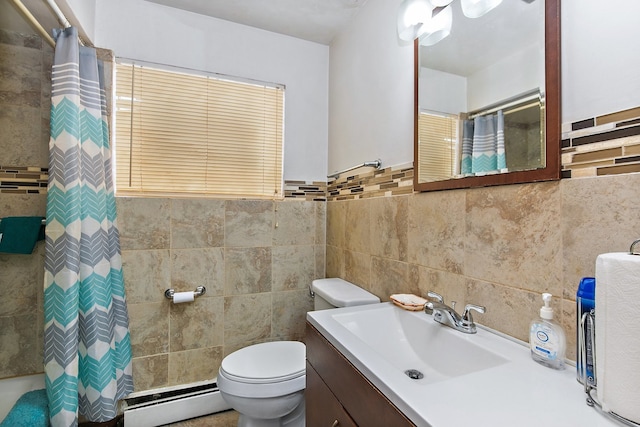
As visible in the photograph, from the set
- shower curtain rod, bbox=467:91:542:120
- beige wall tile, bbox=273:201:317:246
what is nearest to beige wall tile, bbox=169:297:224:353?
beige wall tile, bbox=273:201:317:246

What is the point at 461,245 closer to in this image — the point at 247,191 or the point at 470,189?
the point at 470,189

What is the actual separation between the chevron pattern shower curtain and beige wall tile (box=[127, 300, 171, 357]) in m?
0.08

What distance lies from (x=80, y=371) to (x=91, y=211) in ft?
2.57

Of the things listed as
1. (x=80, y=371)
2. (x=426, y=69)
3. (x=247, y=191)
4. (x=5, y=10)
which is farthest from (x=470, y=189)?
(x=5, y=10)

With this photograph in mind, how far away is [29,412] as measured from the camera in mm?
1354

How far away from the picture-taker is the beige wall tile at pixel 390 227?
1.34 meters

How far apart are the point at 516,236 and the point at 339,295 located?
2.76 feet

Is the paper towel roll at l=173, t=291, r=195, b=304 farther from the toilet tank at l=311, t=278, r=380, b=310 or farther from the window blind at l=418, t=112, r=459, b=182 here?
the window blind at l=418, t=112, r=459, b=182

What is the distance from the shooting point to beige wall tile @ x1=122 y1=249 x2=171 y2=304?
5.58 ft

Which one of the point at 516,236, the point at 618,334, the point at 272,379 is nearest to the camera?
the point at 618,334

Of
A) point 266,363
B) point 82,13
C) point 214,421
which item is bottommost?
point 214,421

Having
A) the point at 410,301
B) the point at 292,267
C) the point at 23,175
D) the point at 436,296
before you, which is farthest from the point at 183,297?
the point at 436,296

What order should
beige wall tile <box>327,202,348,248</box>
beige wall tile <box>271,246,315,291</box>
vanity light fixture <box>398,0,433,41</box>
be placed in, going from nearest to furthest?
vanity light fixture <box>398,0,433,41</box>
beige wall tile <box>327,202,348,248</box>
beige wall tile <box>271,246,315,291</box>

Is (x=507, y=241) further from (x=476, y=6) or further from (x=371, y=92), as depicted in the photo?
(x=371, y=92)
